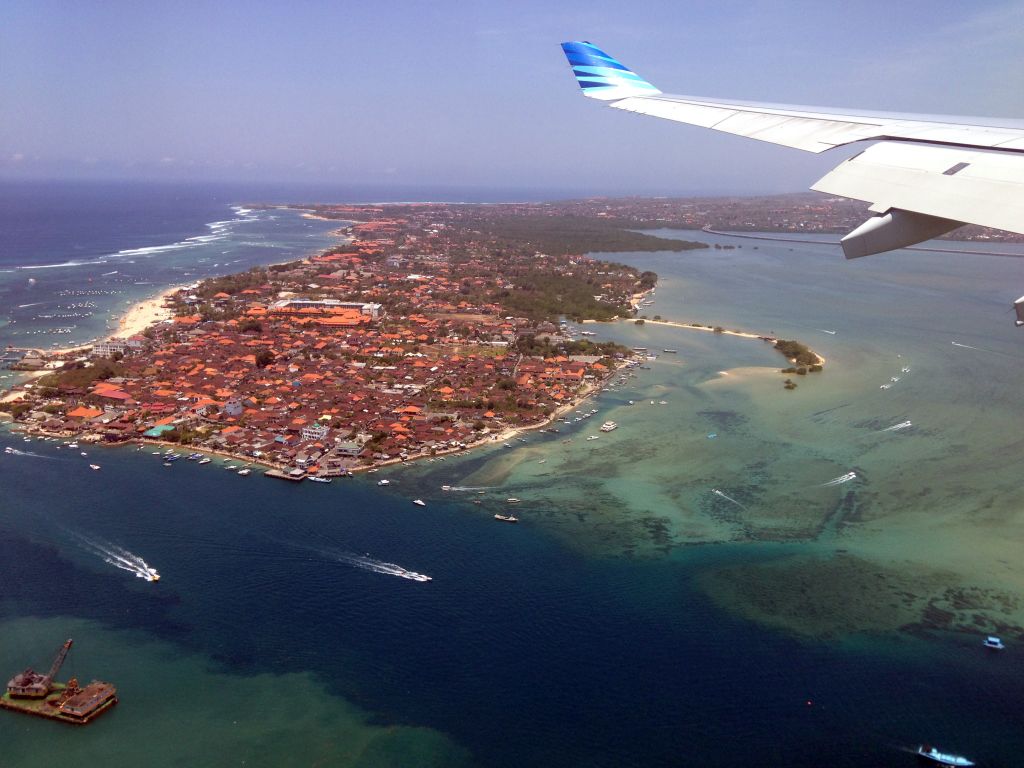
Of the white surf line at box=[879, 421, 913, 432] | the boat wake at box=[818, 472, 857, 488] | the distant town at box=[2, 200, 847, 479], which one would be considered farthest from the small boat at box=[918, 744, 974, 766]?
the white surf line at box=[879, 421, 913, 432]

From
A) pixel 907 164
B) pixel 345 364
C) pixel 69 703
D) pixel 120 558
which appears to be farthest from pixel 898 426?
pixel 69 703

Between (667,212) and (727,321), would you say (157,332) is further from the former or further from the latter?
(667,212)

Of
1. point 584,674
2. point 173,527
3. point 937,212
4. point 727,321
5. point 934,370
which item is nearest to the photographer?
point 937,212

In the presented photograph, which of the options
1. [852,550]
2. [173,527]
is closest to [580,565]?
[852,550]

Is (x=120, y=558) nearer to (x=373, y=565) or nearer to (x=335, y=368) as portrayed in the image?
(x=373, y=565)

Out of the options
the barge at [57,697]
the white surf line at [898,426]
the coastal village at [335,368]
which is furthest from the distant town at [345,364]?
the barge at [57,697]

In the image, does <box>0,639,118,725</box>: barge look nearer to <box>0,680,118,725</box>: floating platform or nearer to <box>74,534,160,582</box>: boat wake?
<box>0,680,118,725</box>: floating platform
